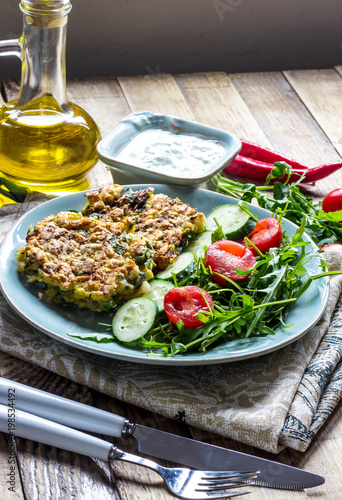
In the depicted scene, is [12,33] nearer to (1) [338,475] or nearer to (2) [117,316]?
(2) [117,316]

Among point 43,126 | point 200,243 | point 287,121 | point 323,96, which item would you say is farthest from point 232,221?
point 323,96

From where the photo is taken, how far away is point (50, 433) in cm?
152

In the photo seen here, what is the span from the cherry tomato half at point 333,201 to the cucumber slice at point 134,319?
113cm

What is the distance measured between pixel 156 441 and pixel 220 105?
2344 mm

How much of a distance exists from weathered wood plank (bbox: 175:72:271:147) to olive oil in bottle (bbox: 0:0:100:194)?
973mm

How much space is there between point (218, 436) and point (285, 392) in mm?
220

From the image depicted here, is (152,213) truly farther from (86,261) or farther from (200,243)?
(86,261)

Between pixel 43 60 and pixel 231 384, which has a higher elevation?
pixel 43 60

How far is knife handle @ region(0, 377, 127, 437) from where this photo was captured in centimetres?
157

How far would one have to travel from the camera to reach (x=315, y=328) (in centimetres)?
201

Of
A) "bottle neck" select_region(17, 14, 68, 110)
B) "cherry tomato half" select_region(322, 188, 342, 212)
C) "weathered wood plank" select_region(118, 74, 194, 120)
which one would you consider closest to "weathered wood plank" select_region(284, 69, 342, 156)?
"cherry tomato half" select_region(322, 188, 342, 212)

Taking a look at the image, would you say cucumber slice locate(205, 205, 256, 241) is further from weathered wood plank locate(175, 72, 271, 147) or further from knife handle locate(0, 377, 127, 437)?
weathered wood plank locate(175, 72, 271, 147)

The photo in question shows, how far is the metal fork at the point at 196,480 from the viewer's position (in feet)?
4.83

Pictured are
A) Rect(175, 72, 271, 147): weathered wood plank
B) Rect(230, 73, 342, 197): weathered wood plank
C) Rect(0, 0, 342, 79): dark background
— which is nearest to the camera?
Rect(230, 73, 342, 197): weathered wood plank
